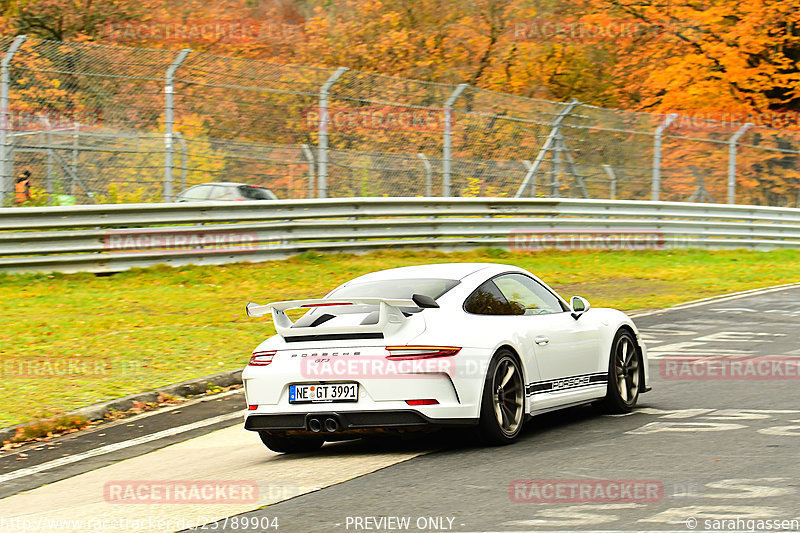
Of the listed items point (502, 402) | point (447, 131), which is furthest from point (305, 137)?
point (502, 402)

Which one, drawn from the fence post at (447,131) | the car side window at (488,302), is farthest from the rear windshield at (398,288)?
the fence post at (447,131)

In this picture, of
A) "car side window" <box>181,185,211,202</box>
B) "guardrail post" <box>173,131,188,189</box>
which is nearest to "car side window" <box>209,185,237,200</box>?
"car side window" <box>181,185,211,202</box>

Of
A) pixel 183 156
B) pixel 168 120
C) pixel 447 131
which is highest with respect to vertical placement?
pixel 168 120

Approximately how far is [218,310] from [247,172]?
544 centimetres

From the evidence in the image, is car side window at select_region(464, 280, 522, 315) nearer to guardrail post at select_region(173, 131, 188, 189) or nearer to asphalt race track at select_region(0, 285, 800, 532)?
asphalt race track at select_region(0, 285, 800, 532)

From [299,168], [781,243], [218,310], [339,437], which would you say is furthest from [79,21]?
[339,437]

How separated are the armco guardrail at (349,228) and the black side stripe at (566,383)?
10.7m

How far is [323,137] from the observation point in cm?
2014

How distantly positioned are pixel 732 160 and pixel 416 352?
21.3 meters

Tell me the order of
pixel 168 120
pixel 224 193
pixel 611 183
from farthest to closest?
1. pixel 611 183
2. pixel 224 193
3. pixel 168 120

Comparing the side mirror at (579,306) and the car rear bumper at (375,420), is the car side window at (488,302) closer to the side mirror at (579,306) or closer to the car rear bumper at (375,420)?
the side mirror at (579,306)

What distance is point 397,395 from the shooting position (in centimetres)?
743

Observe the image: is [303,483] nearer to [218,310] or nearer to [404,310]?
[404,310]

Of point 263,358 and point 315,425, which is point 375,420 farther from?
point 263,358
